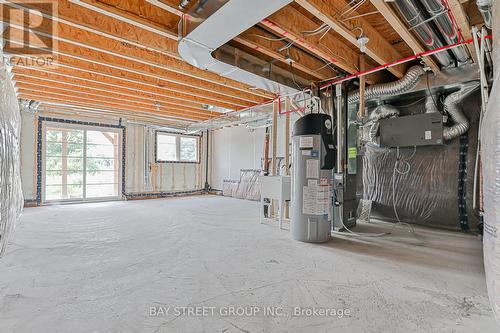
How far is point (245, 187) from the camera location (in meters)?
7.17

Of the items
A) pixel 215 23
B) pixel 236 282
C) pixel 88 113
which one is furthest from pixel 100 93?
pixel 236 282

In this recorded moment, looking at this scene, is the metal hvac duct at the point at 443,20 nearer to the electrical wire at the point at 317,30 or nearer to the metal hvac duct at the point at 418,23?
the metal hvac duct at the point at 418,23

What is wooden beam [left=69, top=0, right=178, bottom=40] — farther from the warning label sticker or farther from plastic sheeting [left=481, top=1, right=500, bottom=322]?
plastic sheeting [left=481, top=1, right=500, bottom=322]

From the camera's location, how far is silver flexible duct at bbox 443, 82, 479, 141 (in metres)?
3.42

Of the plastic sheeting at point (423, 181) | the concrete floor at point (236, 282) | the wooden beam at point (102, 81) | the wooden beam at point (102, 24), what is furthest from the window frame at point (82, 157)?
the plastic sheeting at point (423, 181)

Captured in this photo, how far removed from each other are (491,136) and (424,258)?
67.4 inches

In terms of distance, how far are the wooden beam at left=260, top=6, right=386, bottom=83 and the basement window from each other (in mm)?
5757

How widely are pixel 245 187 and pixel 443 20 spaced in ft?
18.3

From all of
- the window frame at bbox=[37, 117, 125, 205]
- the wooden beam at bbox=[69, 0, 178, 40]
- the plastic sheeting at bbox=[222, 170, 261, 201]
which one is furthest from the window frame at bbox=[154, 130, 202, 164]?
the wooden beam at bbox=[69, 0, 178, 40]

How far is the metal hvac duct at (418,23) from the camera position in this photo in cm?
212

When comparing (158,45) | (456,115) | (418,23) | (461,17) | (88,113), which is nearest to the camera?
(461,17)

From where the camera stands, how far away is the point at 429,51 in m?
2.85

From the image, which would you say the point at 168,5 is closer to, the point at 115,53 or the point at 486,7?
the point at 115,53

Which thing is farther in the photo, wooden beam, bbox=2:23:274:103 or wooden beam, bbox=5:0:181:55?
wooden beam, bbox=2:23:274:103
